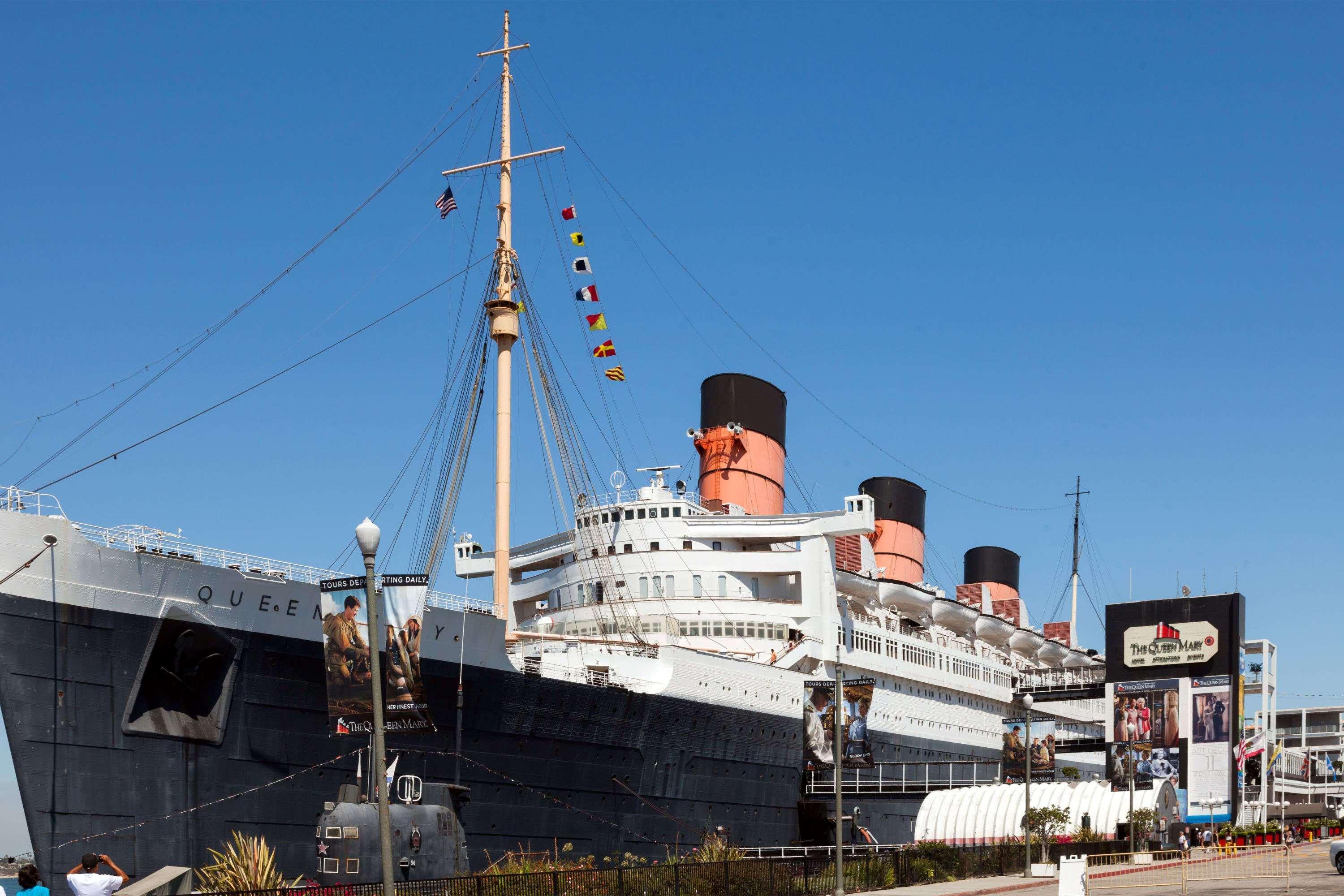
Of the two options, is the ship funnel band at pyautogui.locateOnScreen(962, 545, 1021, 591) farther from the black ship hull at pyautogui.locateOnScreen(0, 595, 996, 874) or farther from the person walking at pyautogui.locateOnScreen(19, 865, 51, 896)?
the person walking at pyautogui.locateOnScreen(19, 865, 51, 896)

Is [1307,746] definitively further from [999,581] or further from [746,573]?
[746,573]

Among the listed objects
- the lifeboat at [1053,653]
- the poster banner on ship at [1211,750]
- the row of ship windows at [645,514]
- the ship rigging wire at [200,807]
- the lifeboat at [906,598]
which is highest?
the row of ship windows at [645,514]

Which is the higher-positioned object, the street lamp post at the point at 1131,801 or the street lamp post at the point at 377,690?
the street lamp post at the point at 377,690

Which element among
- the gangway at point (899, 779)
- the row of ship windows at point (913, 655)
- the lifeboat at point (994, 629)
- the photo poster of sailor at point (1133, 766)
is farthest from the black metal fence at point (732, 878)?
the lifeboat at point (994, 629)

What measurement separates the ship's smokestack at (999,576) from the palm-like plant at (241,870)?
59533 millimetres

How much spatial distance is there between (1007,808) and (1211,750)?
29.0m

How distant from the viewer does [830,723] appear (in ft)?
149

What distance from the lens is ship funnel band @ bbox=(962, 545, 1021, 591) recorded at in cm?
8106

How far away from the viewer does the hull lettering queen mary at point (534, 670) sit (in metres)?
25.1

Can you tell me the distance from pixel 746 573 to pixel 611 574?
16.5 feet

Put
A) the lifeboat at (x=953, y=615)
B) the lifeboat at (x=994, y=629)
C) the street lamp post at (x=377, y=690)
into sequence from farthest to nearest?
the lifeboat at (x=994, y=629) → the lifeboat at (x=953, y=615) → the street lamp post at (x=377, y=690)

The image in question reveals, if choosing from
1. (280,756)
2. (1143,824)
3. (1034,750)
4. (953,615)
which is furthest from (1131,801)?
(280,756)

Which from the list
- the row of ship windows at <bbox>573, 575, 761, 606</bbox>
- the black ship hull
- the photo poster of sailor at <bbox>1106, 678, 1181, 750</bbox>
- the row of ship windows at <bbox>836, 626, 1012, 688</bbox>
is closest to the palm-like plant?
the black ship hull

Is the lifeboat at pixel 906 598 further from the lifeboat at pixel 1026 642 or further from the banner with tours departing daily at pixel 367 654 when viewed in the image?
the banner with tours departing daily at pixel 367 654
